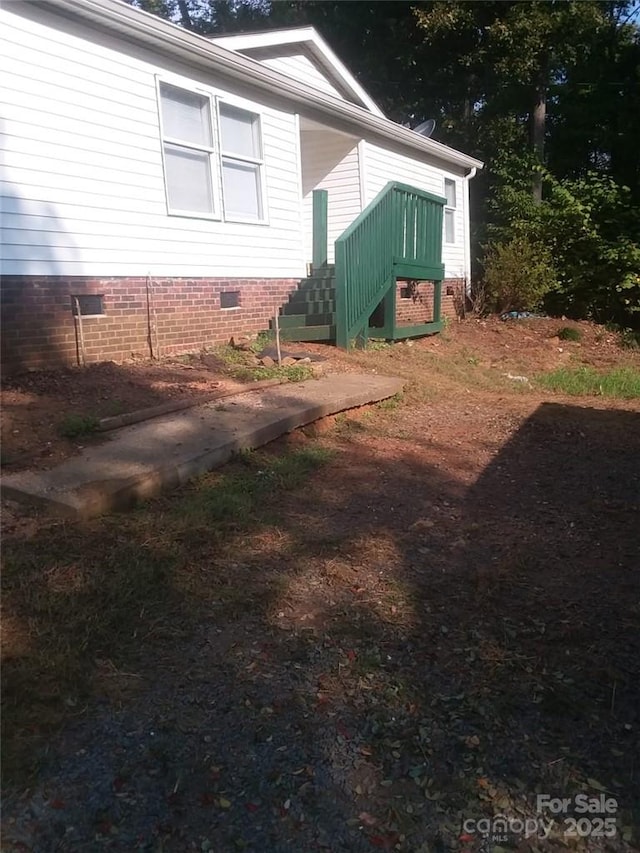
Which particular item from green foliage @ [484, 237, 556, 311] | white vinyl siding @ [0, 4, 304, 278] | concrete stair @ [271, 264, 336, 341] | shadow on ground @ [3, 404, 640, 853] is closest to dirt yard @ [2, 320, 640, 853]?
shadow on ground @ [3, 404, 640, 853]

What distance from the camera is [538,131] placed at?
1792 cm

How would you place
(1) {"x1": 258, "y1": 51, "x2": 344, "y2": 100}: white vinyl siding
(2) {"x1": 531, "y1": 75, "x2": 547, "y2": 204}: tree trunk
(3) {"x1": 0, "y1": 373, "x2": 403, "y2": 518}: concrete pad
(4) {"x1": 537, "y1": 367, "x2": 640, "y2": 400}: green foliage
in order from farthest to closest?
(2) {"x1": 531, "y1": 75, "x2": 547, "y2": 204}: tree trunk → (1) {"x1": 258, "y1": 51, "x2": 344, "y2": 100}: white vinyl siding → (4) {"x1": 537, "y1": 367, "x2": 640, "y2": 400}: green foliage → (3) {"x1": 0, "y1": 373, "x2": 403, "y2": 518}: concrete pad

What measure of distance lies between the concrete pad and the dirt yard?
16 centimetres

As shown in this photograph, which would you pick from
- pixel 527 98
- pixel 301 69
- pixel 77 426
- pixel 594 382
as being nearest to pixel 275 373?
pixel 77 426

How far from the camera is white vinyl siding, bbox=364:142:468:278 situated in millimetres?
11891

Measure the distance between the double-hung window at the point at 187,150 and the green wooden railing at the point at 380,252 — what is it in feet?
5.97

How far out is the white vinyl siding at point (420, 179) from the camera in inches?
468

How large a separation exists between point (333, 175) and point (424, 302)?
2876mm

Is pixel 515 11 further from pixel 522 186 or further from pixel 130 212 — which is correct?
pixel 130 212

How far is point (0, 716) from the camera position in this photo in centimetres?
232

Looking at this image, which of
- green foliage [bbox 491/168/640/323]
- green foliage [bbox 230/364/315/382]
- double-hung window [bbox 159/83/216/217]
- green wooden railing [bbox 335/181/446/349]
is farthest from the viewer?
green foliage [bbox 491/168/640/323]

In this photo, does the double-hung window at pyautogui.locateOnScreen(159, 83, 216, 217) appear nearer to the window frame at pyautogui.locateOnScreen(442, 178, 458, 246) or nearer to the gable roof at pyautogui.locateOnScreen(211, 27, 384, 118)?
the gable roof at pyautogui.locateOnScreen(211, 27, 384, 118)

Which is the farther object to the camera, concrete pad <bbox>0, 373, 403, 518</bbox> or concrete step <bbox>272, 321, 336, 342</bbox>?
concrete step <bbox>272, 321, 336, 342</bbox>

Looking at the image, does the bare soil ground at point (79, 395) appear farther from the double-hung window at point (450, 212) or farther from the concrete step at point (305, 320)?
the double-hung window at point (450, 212)
